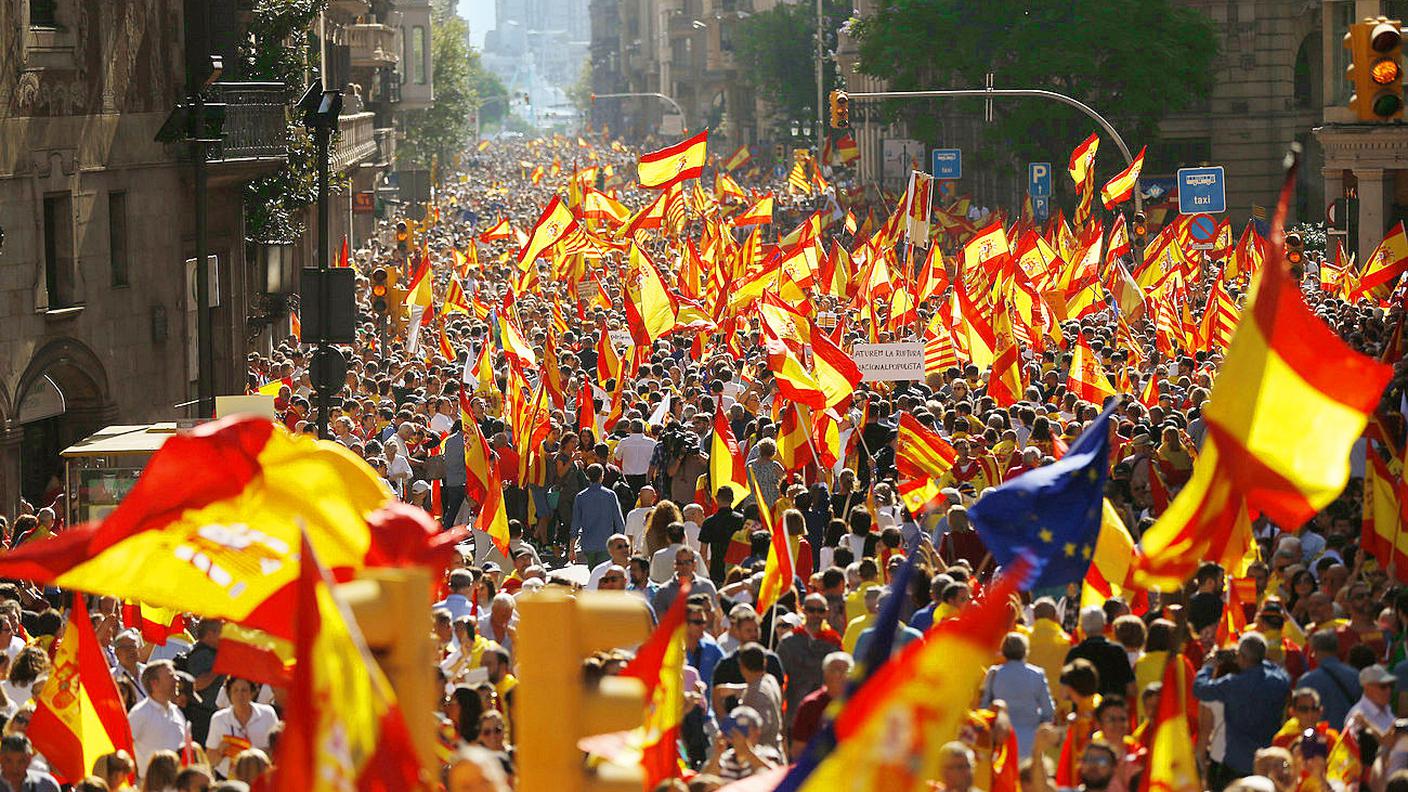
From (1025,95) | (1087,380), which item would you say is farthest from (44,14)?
(1025,95)

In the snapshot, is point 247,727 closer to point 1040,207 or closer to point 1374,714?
point 1374,714

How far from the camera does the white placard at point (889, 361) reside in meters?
23.8

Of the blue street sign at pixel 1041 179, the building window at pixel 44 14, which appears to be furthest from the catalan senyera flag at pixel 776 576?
the blue street sign at pixel 1041 179

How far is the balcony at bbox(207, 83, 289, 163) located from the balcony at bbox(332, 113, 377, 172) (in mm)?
16673

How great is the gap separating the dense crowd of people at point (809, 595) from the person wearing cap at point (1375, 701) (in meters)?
0.03

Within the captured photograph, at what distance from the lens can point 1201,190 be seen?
39.7 metres

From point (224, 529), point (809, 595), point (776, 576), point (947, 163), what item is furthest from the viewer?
point (947, 163)

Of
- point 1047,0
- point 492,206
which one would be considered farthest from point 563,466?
point 492,206

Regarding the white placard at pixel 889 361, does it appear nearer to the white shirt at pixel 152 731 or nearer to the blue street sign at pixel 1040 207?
the white shirt at pixel 152 731

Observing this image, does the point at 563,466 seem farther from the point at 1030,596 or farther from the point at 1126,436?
the point at 1030,596

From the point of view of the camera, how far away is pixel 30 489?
86.2ft

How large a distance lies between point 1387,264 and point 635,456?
50.4 ft

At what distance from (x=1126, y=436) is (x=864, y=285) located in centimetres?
1225

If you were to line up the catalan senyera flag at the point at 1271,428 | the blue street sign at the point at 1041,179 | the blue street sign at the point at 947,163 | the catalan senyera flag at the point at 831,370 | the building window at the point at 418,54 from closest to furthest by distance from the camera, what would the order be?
the catalan senyera flag at the point at 1271,428, the catalan senyera flag at the point at 831,370, the blue street sign at the point at 1041,179, the blue street sign at the point at 947,163, the building window at the point at 418,54
